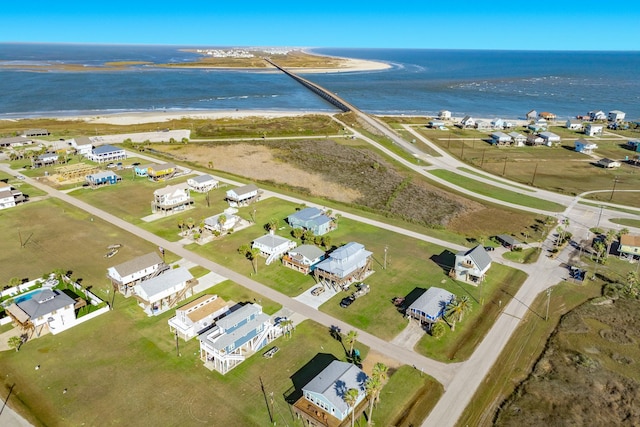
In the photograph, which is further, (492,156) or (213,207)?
(492,156)

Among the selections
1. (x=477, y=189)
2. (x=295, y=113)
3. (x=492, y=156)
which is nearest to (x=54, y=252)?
(x=477, y=189)

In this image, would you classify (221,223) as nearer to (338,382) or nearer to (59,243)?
(59,243)

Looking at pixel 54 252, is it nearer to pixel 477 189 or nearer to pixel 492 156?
pixel 477 189

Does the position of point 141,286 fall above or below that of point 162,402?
above

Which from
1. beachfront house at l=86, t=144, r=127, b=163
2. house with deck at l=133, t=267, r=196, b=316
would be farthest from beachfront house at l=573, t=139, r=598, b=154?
beachfront house at l=86, t=144, r=127, b=163

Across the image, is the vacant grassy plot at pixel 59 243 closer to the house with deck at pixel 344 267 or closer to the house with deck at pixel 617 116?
the house with deck at pixel 344 267

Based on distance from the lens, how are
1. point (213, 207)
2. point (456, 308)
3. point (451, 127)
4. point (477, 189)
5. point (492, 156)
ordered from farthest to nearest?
point (451, 127), point (492, 156), point (477, 189), point (213, 207), point (456, 308)
